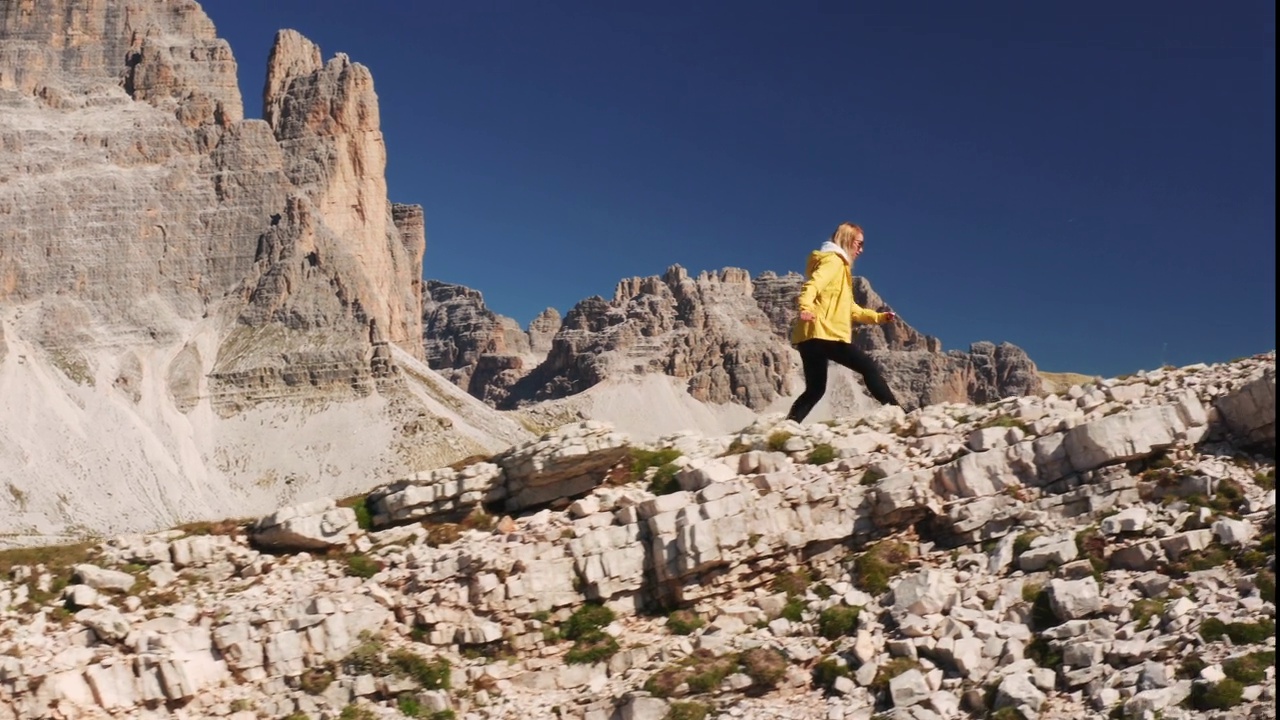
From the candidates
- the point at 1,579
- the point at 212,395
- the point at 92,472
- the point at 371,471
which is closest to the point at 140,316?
the point at 212,395

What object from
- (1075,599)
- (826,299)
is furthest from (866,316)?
(1075,599)

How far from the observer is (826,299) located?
18.4 metres

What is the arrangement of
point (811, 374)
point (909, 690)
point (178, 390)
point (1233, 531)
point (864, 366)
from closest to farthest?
point (909, 690), point (1233, 531), point (864, 366), point (811, 374), point (178, 390)

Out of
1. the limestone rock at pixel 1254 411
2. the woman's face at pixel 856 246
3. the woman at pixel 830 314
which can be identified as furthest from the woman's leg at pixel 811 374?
the limestone rock at pixel 1254 411

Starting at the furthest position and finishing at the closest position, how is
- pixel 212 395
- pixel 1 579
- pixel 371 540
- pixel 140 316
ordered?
pixel 140 316 < pixel 212 395 < pixel 371 540 < pixel 1 579

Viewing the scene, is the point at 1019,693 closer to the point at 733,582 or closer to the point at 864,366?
the point at 733,582

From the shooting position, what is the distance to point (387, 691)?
15430mm

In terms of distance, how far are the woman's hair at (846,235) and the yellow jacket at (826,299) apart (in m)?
0.48

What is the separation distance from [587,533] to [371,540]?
12.7ft

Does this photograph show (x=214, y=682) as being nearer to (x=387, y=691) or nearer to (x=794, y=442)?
(x=387, y=691)

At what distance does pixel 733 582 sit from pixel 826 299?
202 inches

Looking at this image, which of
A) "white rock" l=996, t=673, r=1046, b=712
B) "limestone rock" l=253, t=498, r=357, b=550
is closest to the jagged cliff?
"limestone rock" l=253, t=498, r=357, b=550

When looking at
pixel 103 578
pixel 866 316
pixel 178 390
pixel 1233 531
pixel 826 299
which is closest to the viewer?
pixel 1233 531

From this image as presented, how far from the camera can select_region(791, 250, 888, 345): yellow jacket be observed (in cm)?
1820
